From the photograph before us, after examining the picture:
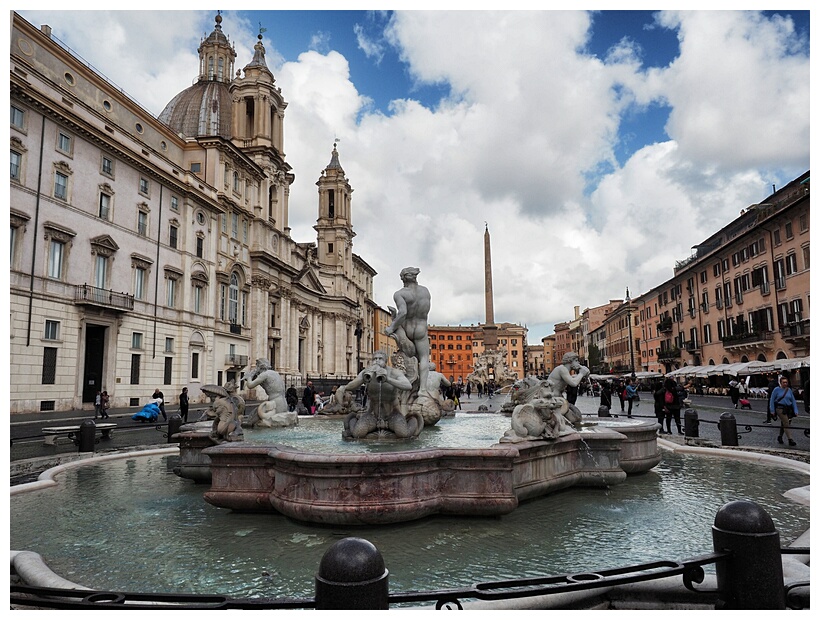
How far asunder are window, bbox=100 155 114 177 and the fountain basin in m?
26.3

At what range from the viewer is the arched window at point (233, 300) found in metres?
39.0

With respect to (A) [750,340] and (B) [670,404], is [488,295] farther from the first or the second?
(B) [670,404]

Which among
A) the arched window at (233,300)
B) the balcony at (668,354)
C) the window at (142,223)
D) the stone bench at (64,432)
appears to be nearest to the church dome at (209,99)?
the arched window at (233,300)

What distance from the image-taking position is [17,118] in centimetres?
2181

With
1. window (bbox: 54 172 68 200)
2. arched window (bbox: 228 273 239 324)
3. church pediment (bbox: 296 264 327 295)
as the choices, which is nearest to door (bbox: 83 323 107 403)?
window (bbox: 54 172 68 200)

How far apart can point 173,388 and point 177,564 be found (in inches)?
1172

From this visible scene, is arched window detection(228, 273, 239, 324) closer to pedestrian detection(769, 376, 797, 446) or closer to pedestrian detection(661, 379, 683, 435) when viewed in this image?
pedestrian detection(661, 379, 683, 435)

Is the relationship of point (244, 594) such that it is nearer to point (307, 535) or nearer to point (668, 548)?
point (307, 535)

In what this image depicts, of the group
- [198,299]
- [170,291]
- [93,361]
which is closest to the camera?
[93,361]

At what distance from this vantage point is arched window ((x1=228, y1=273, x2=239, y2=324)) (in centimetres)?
3900

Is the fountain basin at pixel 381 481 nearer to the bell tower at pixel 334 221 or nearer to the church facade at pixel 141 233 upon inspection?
the church facade at pixel 141 233

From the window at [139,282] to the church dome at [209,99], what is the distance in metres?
21.2

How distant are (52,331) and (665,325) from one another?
160 ft

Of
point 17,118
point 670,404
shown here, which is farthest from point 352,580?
point 17,118
